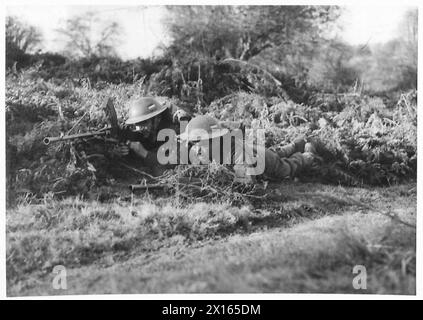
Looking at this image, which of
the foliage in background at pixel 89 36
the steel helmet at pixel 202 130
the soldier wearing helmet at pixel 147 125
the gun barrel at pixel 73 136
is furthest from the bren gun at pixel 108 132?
the foliage in background at pixel 89 36

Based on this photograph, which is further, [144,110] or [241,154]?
[144,110]

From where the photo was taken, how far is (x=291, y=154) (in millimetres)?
6566

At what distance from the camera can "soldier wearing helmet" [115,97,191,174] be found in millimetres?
6086

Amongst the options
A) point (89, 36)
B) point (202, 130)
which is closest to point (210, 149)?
point (202, 130)

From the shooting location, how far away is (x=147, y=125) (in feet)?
20.1

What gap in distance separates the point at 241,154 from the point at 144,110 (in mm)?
1140

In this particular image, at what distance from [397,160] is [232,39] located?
2.53 meters

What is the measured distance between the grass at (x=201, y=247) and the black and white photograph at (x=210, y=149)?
15mm

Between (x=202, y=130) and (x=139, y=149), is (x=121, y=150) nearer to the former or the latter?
(x=139, y=149)

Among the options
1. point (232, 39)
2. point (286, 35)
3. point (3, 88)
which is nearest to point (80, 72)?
point (3, 88)

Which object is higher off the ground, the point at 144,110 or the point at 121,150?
the point at 144,110

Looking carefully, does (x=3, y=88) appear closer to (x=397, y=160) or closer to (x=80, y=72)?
(x=80, y=72)

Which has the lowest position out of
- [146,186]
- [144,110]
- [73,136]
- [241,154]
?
[146,186]

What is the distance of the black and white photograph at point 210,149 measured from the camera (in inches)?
205
